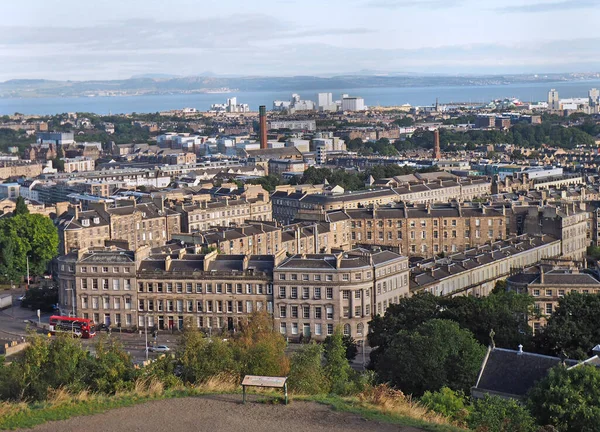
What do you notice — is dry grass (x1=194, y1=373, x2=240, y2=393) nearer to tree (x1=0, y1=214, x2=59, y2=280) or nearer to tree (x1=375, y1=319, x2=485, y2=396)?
tree (x1=375, y1=319, x2=485, y2=396)

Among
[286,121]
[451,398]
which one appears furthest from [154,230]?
[286,121]

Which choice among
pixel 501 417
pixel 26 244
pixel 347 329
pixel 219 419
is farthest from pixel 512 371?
pixel 26 244

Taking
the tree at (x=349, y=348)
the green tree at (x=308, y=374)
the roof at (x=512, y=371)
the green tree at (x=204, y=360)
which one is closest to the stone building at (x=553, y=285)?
the tree at (x=349, y=348)

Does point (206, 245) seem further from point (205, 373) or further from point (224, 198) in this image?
point (205, 373)

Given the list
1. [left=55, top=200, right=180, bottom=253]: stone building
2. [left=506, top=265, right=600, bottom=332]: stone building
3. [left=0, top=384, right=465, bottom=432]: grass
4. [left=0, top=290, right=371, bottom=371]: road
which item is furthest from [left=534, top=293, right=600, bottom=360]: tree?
[left=55, top=200, right=180, bottom=253]: stone building

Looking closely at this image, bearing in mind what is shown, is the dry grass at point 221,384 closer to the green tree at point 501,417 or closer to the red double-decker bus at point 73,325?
the green tree at point 501,417
